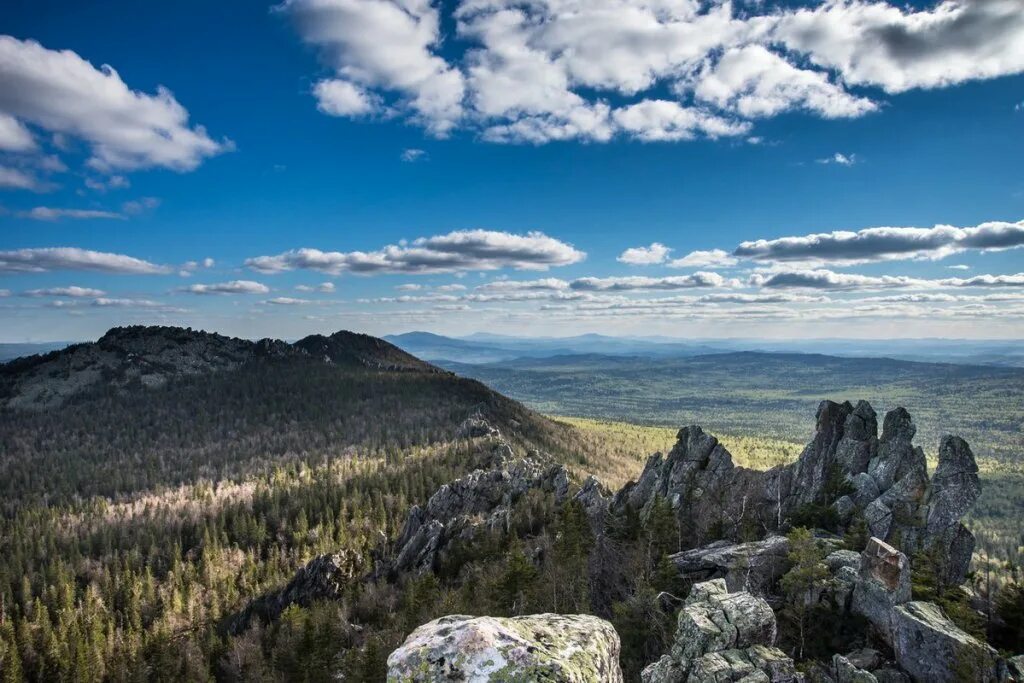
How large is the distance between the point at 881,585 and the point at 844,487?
40.4 meters

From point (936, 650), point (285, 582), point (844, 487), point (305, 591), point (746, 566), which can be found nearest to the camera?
point (936, 650)

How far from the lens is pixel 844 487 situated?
77.8 metres

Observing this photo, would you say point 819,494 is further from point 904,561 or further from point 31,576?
point 31,576

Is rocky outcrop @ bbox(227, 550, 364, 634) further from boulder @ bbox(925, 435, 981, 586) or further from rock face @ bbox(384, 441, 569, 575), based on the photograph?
boulder @ bbox(925, 435, 981, 586)

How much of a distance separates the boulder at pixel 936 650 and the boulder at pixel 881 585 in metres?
1.62

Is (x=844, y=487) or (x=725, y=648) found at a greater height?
(x=725, y=648)

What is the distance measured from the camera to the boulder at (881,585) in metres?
41.2

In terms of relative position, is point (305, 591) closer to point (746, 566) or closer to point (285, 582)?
point (285, 582)

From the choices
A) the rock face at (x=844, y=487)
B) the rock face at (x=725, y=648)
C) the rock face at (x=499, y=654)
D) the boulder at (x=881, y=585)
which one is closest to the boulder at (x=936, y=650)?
the boulder at (x=881, y=585)

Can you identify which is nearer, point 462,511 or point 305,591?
point 305,591

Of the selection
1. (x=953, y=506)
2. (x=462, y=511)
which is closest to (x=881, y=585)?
(x=953, y=506)

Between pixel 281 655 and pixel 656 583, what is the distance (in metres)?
74.0

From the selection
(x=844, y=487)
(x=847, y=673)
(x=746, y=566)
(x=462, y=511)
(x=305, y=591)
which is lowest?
(x=305, y=591)

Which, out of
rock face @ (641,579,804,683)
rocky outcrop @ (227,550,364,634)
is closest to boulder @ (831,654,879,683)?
rock face @ (641,579,804,683)
